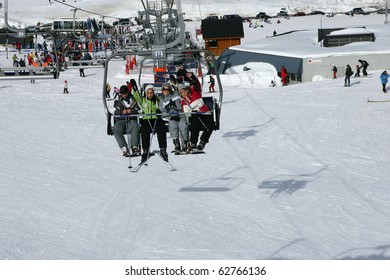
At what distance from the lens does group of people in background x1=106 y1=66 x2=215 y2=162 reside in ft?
39.3

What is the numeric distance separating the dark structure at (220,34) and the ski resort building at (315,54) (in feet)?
18.2

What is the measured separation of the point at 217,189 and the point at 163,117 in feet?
18.8

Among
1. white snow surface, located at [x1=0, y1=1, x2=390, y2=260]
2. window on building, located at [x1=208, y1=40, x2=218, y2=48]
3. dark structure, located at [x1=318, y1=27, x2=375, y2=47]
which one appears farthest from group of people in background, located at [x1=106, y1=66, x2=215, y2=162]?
window on building, located at [x1=208, y1=40, x2=218, y2=48]

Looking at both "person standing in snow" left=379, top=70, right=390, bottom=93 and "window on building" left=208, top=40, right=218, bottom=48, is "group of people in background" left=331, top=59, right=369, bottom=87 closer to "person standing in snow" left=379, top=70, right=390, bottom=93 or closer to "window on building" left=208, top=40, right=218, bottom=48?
"person standing in snow" left=379, top=70, right=390, bottom=93

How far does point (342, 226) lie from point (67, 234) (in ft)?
18.6

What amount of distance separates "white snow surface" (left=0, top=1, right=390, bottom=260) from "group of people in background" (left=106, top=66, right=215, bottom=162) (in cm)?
211

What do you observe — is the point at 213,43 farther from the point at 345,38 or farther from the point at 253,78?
the point at 253,78

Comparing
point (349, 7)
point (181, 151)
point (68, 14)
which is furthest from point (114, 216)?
point (349, 7)

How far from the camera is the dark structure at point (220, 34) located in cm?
5259

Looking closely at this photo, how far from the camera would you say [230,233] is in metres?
14.0

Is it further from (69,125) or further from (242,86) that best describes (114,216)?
(242,86)

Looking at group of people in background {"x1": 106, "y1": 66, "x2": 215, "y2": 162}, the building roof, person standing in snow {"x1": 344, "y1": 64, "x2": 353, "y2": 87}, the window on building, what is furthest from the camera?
the window on building

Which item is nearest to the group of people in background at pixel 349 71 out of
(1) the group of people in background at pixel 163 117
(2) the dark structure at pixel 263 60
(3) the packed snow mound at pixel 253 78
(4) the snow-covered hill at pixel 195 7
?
(2) the dark structure at pixel 263 60

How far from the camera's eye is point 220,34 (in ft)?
173
